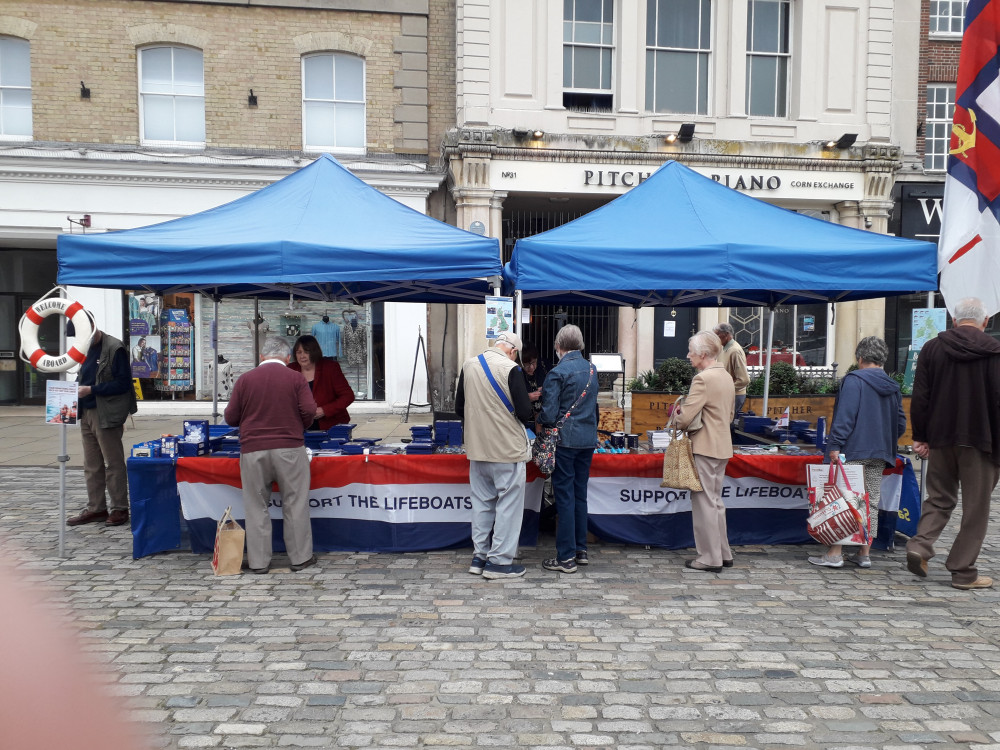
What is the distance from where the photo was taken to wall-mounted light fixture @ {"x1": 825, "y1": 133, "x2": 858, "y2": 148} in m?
14.2

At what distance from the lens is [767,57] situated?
1489 cm

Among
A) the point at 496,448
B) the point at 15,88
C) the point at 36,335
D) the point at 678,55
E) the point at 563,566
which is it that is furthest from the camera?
the point at 678,55

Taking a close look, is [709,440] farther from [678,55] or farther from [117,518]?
[678,55]

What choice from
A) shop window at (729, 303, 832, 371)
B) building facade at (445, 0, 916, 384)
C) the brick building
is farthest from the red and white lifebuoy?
the brick building

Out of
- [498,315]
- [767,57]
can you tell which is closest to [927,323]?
[498,315]

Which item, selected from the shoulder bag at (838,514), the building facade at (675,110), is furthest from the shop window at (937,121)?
the shoulder bag at (838,514)

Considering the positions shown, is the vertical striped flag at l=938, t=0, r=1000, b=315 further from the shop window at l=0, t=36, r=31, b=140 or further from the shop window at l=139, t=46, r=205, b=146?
the shop window at l=0, t=36, r=31, b=140

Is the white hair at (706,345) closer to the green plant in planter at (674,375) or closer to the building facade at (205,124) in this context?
the green plant in planter at (674,375)

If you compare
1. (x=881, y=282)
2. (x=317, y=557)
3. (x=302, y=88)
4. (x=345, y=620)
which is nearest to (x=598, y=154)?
(x=302, y=88)

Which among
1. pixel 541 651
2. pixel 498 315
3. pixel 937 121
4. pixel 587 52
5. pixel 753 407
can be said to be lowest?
pixel 541 651

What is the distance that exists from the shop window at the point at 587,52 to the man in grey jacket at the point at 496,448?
34.4ft

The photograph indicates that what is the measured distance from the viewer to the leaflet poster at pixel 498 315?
577 cm

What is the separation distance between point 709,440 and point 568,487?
1181mm

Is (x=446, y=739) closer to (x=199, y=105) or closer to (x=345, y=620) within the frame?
(x=345, y=620)
